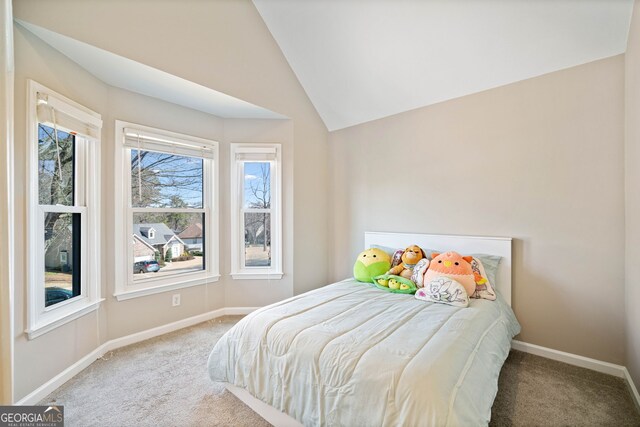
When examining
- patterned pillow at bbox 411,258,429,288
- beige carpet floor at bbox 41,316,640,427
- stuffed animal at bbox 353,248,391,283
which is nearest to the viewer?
beige carpet floor at bbox 41,316,640,427

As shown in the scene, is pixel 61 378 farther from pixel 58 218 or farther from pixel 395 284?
pixel 395 284

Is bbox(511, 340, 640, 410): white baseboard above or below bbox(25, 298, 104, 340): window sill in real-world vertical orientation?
below

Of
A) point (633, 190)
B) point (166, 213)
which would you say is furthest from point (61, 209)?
point (633, 190)

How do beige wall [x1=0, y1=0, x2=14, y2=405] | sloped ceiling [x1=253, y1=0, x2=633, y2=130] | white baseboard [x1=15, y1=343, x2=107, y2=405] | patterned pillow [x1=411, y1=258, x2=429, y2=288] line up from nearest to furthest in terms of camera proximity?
beige wall [x1=0, y1=0, x2=14, y2=405] < white baseboard [x1=15, y1=343, x2=107, y2=405] < sloped ceiling [x1=253, y1=0, x2=633, y2=130] < patterned pillow [x1=411, y1=258, x2=429, y2=288]

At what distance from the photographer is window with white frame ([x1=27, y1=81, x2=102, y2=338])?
180cm

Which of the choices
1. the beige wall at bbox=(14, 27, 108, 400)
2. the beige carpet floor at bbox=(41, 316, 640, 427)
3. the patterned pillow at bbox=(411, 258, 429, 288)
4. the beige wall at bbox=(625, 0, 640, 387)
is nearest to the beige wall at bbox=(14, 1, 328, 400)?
the beige wall at bbox=(14, 27, 108, 400)

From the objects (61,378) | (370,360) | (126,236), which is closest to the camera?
(370,360)

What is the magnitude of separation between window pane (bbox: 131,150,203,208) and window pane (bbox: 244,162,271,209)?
1.71 feet

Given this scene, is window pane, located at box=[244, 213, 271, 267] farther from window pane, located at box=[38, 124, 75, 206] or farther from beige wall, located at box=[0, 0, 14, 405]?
beige wall, located at box=[0, 0, 14, 405]

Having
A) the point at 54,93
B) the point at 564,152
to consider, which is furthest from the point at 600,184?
the point at 54,93

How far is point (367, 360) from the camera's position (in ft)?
4.19

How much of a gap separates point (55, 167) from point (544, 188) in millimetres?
3854

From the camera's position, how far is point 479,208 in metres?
2.60

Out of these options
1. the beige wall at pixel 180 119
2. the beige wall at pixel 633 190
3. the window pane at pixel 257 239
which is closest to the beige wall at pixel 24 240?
the beige wall at pixel 180 119
